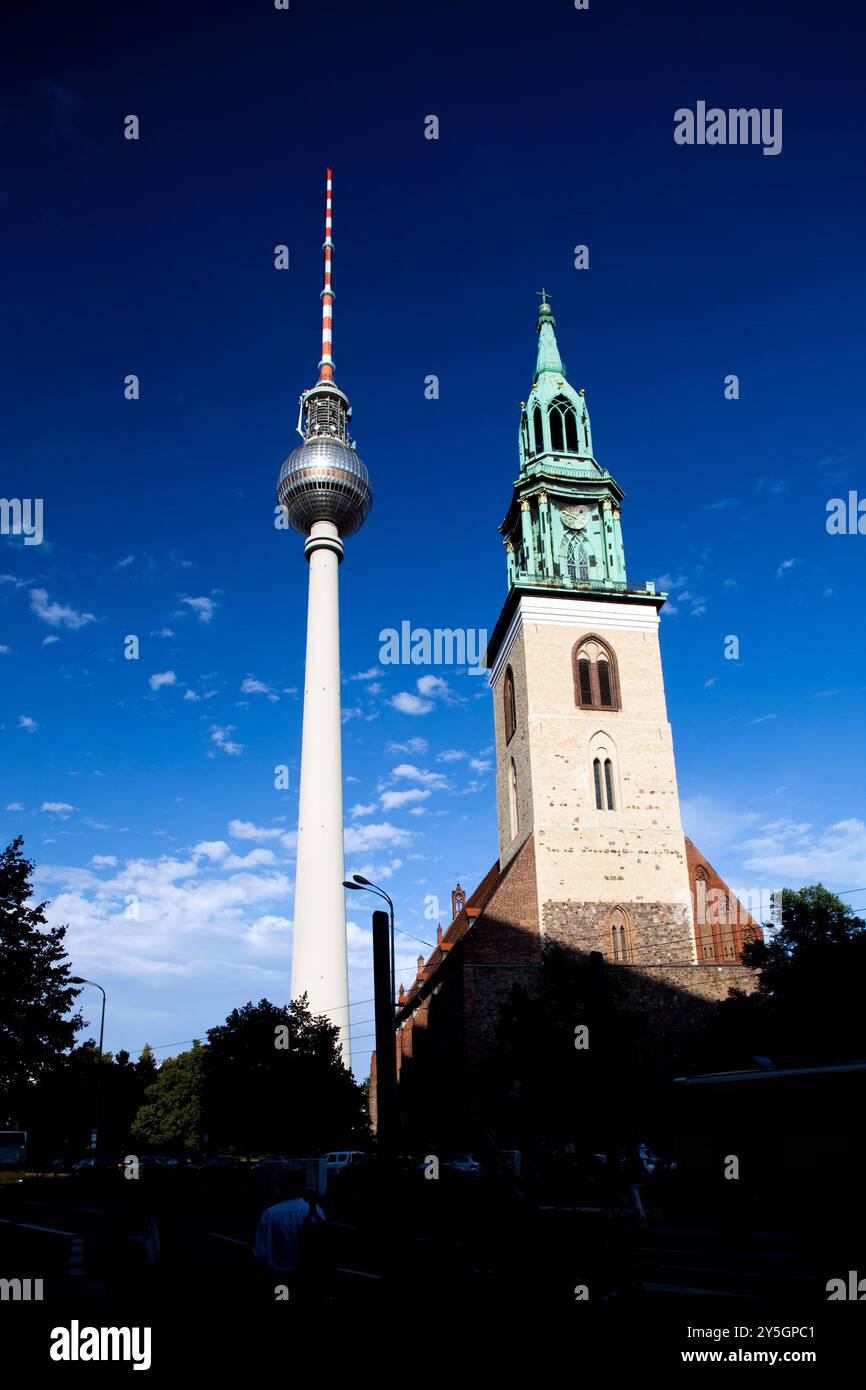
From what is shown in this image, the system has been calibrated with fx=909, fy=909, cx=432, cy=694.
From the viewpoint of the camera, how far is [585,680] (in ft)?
150

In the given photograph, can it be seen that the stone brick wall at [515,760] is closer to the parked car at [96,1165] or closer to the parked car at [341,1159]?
the parked car at [341,1159]

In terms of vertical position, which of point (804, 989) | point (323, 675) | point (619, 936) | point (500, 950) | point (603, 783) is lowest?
point (804, 989)

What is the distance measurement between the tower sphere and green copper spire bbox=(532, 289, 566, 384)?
17.5 m

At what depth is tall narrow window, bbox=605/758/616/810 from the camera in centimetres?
4350

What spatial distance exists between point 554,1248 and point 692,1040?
33.2 m

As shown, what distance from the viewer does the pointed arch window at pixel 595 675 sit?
45.2 m

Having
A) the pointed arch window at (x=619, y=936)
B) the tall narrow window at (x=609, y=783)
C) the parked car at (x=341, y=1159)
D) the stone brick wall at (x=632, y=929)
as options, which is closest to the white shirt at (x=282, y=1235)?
the parked car at (x=341, y=1159)

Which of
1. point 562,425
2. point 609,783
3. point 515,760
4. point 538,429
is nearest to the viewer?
point 609,783

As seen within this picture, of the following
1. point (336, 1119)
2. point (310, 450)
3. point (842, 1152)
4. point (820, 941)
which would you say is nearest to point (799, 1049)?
point (820, 941)

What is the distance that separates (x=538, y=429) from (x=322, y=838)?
91.1 ft

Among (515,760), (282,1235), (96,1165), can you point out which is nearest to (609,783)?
(515,760)

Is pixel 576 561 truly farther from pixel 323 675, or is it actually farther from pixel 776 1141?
pixel 776 1141

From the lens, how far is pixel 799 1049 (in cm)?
3042
